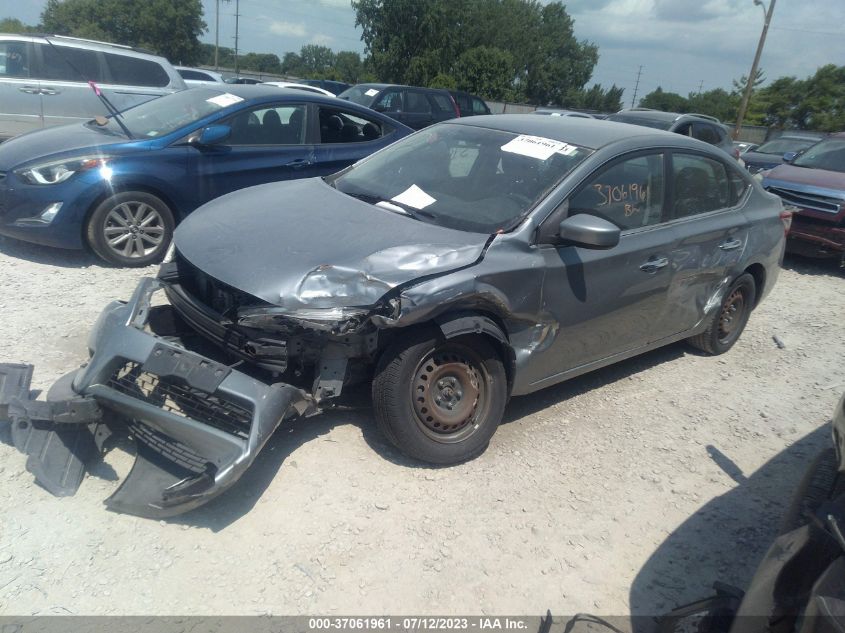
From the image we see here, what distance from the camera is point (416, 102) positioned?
613 inches

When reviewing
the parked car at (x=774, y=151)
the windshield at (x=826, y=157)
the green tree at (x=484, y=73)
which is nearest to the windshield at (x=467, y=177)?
the windshield at (x=826, y=157)

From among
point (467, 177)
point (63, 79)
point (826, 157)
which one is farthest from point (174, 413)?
point (826, 157)

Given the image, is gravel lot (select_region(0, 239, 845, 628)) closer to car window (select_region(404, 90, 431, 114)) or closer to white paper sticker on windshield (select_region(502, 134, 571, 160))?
white paper sticker on windshield (select_region(502, 134, 571, 160))

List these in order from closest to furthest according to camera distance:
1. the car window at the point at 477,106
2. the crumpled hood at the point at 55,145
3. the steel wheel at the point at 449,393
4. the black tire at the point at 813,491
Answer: the black tire at the point at 813,491 < the steel wheel at the point at 449,393 < the crumpled hood at the point at 55,145 < the car window at the point at 477,106

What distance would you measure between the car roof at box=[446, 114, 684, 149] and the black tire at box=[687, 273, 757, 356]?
1.23 m

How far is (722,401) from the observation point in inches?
189

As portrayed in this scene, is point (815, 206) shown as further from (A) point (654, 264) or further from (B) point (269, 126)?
(B) point (269, 126)

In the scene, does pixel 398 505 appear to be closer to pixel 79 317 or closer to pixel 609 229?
pixel 609 229

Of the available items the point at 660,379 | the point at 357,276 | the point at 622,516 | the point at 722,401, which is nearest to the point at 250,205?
the point at 357,276

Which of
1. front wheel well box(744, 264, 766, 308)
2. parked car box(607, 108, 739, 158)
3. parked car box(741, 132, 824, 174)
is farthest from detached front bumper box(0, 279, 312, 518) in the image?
parked car box(741, 132, 824, 174)

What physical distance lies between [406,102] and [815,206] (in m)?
9.25

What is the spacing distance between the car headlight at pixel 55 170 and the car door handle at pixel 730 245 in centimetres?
486

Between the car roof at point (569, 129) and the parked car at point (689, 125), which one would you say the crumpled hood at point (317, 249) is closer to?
the car roof at point (569, 129)

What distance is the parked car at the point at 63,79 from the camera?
889 cm
